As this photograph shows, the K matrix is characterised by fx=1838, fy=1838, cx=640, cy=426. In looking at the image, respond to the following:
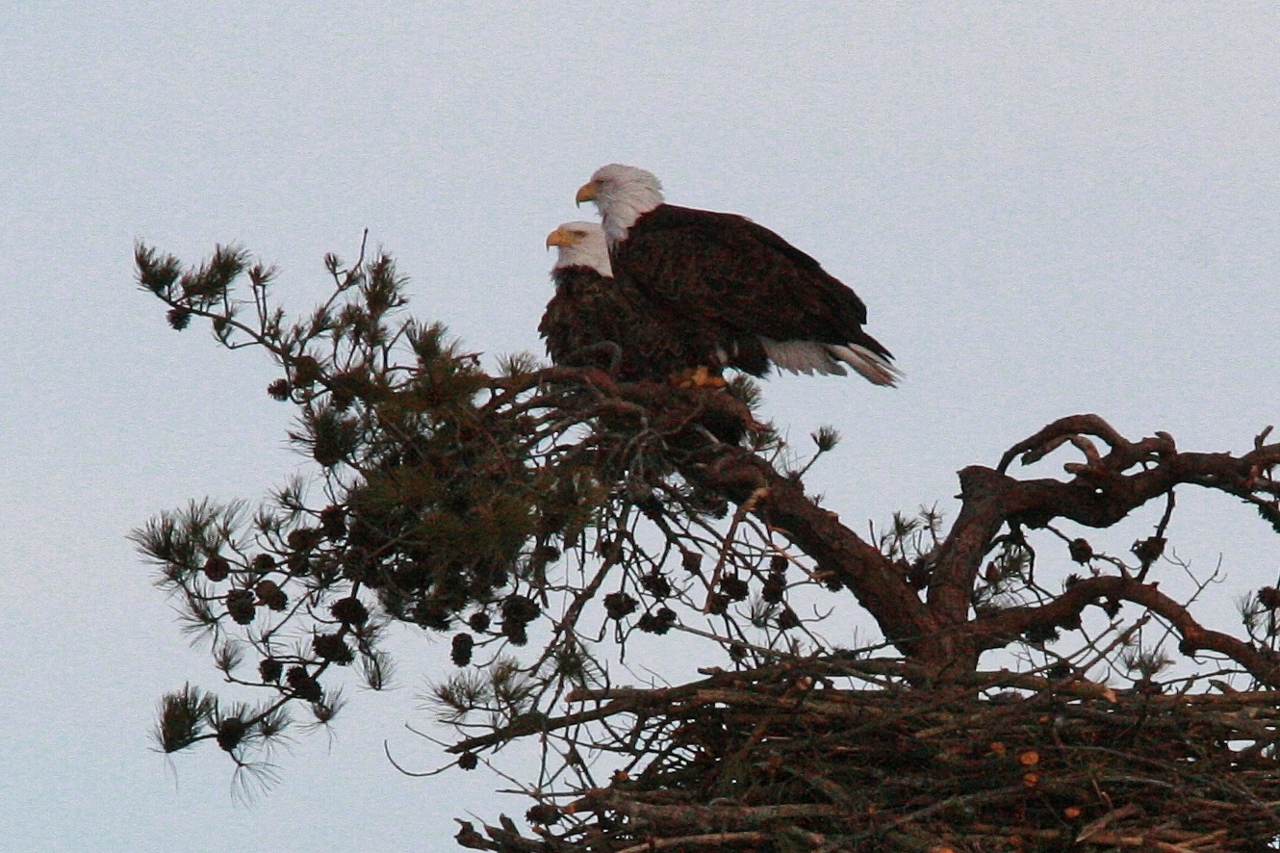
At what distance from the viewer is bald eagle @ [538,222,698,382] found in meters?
6.97

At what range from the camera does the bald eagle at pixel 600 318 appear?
22.9 ft

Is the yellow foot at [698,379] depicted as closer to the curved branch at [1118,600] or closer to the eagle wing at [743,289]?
the eagle wing at [743,289]

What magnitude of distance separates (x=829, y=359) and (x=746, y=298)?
0.40 m

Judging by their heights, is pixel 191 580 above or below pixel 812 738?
above

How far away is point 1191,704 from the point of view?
4539mm

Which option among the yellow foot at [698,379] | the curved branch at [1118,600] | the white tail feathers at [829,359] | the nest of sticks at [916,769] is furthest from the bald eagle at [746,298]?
the nest of sticks at [916,769]

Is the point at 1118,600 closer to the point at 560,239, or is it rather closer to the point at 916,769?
the point at 916,769

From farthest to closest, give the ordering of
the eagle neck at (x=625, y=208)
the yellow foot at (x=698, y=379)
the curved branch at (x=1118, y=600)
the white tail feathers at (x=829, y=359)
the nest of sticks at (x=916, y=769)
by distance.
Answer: the eagle neck at (x=625, y=208), the white tail feathers at (x=829, y=359), the yellow foot at (x=698, y=379), the curved branch at (x=1118, y=600), the nest of sticks at (x=916, y=769)

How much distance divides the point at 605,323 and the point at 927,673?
299 centimetres

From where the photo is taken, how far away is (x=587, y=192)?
766 centimetres

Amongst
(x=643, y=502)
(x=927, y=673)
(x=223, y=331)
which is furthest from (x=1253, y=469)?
(x=223, y=331)

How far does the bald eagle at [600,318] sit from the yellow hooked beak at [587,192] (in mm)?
125

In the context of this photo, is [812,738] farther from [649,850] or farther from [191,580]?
[191,580]

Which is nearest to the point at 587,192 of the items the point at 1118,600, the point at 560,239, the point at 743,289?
the point at 560,239
